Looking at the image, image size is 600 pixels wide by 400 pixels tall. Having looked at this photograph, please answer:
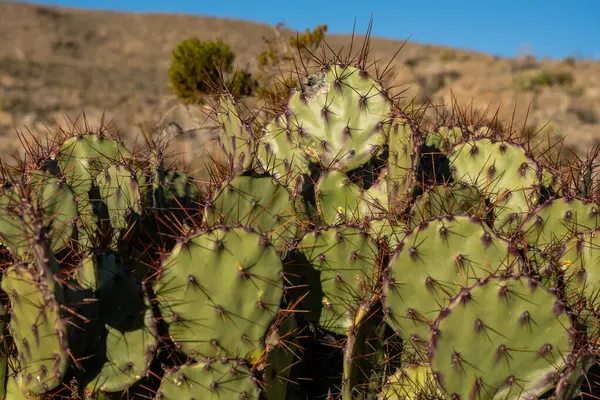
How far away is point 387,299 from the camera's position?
2246 mm

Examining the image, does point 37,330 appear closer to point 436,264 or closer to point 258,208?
point 258,208

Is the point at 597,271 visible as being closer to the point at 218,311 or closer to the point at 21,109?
the point at 218,311

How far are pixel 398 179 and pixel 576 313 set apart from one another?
2.93 feet

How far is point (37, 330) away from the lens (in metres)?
2.04

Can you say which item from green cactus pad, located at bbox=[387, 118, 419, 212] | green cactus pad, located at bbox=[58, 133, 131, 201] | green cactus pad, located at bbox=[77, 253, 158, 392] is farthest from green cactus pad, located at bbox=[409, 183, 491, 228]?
green cactus pad, located at bbox=[58, 133, 131, 201]

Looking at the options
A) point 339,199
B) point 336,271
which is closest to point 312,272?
point 336,271

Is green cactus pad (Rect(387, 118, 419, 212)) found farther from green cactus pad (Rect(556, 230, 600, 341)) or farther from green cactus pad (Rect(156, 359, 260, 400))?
green cactus pad (Rect(156, 359, 260, 400))

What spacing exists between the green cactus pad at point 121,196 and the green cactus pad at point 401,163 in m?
1.10

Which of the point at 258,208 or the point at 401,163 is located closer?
the point at 258,208

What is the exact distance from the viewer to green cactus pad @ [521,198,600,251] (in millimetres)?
2619

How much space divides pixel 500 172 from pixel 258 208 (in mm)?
1194

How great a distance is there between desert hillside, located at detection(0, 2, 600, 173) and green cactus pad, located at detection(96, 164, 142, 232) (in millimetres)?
3104

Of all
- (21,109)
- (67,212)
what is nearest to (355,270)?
(67,212)

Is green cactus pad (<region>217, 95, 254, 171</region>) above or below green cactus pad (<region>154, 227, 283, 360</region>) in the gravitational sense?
above
